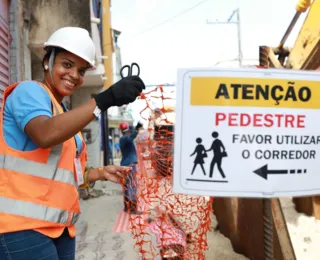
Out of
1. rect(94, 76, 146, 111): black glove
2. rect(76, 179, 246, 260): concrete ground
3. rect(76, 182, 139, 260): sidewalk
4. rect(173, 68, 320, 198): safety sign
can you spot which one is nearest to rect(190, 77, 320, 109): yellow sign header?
rect(173, 68, 320, 198): safety sign

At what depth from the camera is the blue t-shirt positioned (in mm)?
1611

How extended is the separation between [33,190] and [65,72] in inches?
25.7

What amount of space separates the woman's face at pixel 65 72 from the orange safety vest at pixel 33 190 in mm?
140

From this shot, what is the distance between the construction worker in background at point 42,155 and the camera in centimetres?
160

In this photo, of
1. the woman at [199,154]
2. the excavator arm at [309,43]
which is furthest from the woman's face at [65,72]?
the excavator arm at [309,43]

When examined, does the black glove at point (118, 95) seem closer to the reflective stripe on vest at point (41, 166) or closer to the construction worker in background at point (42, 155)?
the construction worker in background at point (42, 155)

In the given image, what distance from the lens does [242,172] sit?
4.99 feet

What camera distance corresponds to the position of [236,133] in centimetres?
152

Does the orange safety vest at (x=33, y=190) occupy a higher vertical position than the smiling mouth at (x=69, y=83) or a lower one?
lower

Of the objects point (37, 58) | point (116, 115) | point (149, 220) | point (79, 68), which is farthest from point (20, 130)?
point (116, 115)

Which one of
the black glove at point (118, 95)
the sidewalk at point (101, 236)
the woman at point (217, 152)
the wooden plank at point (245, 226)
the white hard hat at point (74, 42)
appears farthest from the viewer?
the sidewalk at point (101, 236)

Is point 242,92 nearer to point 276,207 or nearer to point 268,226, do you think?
point 268,226

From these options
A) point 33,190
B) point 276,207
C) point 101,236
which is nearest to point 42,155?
point 33,190

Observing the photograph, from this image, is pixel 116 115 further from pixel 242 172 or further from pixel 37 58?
pixel 242 172
